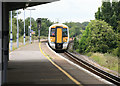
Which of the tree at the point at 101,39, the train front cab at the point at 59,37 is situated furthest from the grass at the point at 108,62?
the tree at the point at 101,39

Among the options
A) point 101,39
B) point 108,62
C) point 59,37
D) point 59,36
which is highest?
point 59,36

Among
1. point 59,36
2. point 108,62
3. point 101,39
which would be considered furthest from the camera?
point 101,39

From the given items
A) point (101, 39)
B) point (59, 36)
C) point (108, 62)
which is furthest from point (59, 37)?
point (101, 39)

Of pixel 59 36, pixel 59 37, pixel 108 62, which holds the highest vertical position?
pixel 59 36

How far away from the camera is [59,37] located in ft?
127

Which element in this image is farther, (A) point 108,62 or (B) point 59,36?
(B) point 59,36

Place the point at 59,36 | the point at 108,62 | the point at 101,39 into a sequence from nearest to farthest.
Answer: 1. the point at 108,62
2. the point at 59,36
3. the point at 101,39

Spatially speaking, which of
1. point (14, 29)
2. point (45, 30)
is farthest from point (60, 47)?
point (45, 30)

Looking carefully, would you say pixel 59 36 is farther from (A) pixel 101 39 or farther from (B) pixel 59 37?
(A) pixel 101 39

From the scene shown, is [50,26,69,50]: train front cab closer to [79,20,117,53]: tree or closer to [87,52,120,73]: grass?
[87,52,120,73]: grass

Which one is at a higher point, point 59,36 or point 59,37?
point 59,36

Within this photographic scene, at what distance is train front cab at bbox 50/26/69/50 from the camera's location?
3872 cm

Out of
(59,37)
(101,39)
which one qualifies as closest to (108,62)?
(59,37)

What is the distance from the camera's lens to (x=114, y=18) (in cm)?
7406
